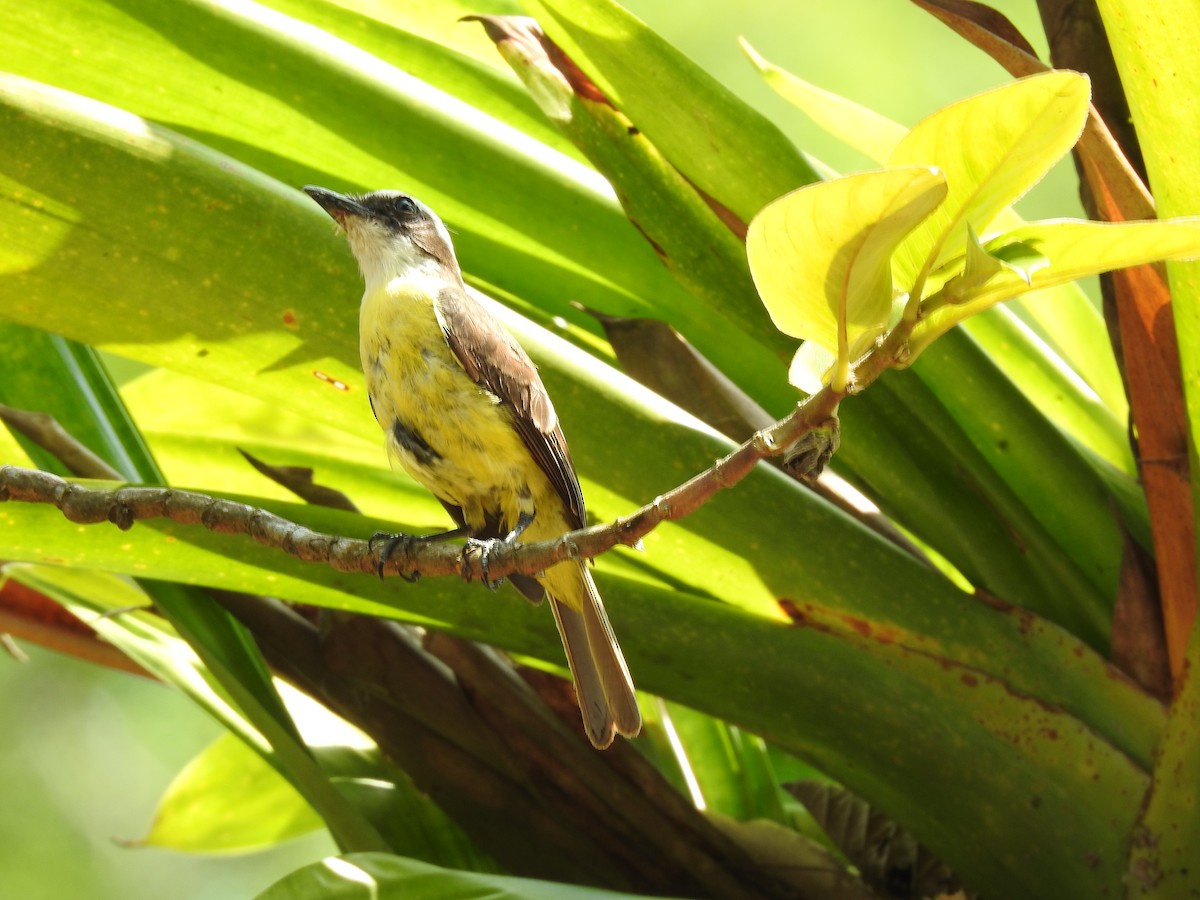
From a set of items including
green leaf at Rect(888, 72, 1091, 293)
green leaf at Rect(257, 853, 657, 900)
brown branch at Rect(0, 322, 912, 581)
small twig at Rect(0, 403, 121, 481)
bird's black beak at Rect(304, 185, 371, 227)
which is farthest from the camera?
bird's black beak at Rect(304, 185, 371, 227)

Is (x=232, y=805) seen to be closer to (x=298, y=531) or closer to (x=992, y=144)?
(x=298, y=531)

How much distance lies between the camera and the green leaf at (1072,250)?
694mm

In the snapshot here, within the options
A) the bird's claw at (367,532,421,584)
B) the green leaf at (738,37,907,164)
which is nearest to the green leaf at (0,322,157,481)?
the bird's claw at (367,532,421,584)

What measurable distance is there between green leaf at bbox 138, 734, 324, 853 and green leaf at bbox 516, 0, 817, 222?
1.32 m

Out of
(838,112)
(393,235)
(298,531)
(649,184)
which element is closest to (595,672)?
(298,531)

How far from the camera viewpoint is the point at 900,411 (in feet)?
4.96

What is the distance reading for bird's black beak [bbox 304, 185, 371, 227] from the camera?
149 cm

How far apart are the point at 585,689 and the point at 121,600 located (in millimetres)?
802

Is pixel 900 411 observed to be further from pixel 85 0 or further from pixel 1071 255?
pixel 85 0

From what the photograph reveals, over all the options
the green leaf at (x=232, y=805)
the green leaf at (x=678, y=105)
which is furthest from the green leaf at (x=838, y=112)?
the green leaf at (x=232, y=805)

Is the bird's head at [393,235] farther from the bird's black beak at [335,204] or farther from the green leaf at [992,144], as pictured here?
the green leaf at [992,144]

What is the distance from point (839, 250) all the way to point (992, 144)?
10cm

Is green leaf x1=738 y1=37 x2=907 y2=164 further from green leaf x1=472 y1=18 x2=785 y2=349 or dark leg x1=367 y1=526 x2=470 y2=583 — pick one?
dark leg x1=367 y1=526 x2=470 y2=583

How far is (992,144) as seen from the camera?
2.32ft
